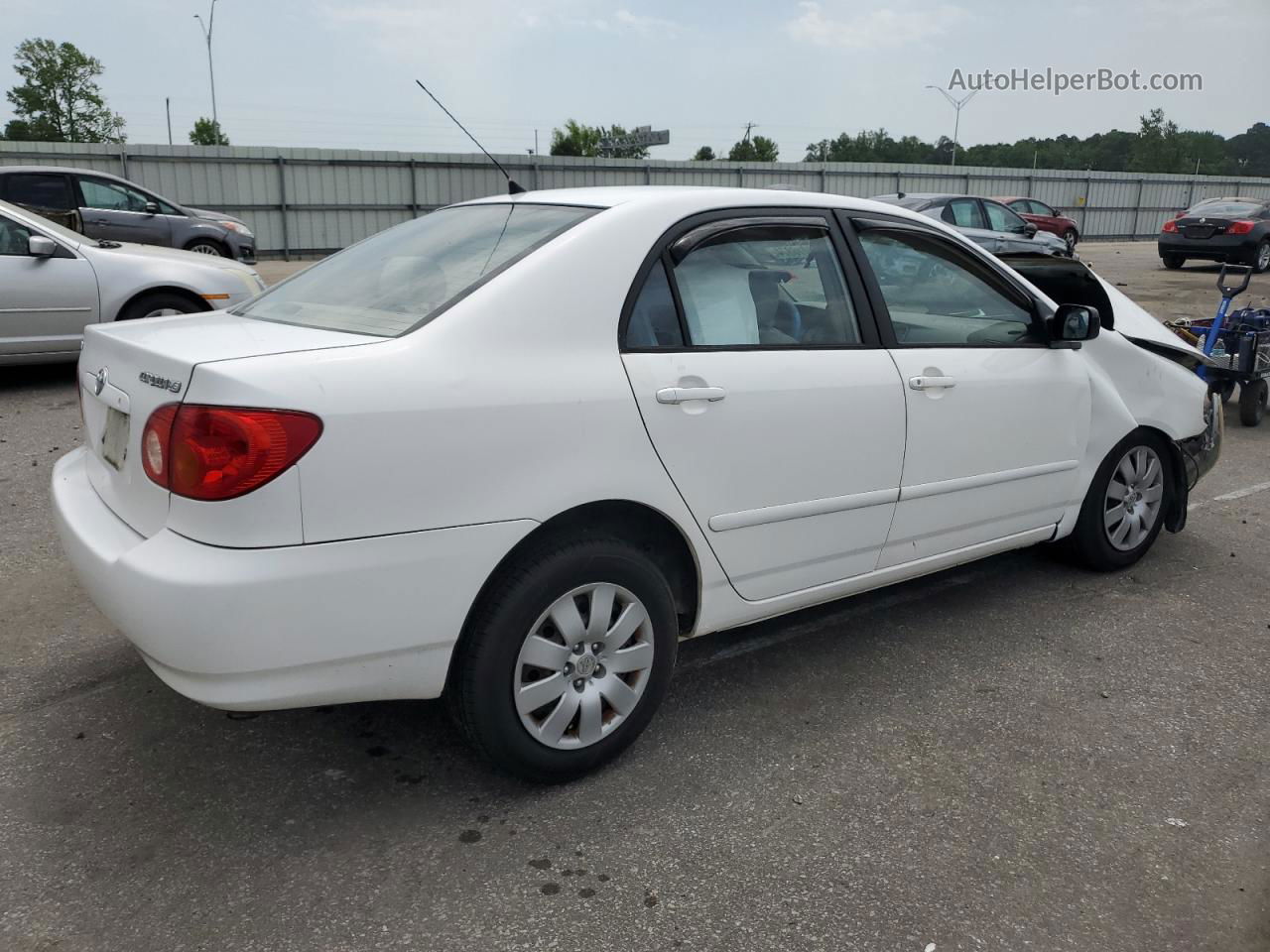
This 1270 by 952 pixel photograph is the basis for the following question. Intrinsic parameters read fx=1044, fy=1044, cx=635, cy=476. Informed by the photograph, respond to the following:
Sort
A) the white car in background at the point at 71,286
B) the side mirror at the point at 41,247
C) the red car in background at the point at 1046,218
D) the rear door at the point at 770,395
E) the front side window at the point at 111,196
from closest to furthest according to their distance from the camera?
the rear door at the point at 770,395 → the side mirror at the point at 41,247 → the white car in background at the point at 71,286 → the front side window at the point at 111,196 → the red car in background at the point at 1046,218

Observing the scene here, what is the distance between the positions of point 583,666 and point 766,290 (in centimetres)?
130

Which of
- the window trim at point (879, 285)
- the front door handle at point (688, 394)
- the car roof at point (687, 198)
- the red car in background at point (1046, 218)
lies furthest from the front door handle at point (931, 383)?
the red car in background at point (1046, 218)

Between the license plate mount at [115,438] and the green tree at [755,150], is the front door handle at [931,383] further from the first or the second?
the green tree at [755,150]

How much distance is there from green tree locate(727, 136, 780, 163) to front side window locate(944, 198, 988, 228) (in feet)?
194

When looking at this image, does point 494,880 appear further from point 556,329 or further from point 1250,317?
point 1250,317

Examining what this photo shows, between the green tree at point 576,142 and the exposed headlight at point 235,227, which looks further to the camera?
the green tree at point 576,142

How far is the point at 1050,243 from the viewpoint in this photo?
19.0 meters

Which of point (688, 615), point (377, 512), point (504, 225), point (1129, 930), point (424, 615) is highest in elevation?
point (504, 225)

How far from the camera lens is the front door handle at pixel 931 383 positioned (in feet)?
11.3

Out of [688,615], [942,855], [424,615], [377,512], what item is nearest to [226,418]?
→ [377,512]

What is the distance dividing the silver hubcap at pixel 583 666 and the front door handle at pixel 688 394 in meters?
0.53

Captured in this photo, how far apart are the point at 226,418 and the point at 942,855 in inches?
78.7

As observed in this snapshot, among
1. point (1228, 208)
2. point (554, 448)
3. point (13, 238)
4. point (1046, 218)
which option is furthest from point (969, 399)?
point (1046, 218)

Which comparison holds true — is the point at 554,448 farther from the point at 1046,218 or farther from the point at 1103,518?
A: the point at 1046,218
